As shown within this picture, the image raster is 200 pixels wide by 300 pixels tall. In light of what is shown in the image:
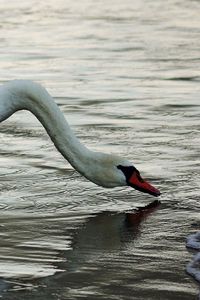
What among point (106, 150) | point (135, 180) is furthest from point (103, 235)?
point (106, 150)

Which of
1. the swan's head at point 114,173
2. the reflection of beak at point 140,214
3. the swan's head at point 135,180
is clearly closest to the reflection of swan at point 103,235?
the reflection of beak at point 140,214

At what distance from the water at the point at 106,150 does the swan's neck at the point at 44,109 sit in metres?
0.49

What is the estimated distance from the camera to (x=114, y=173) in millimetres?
9422

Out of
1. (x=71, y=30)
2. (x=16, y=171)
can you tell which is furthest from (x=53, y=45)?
(x=16, y=171)

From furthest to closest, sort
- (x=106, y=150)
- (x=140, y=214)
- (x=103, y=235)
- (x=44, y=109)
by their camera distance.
Answer: (x=106, y=150)
(x=44, y=109)
(x=140, y=214)
(x=103, y=235)

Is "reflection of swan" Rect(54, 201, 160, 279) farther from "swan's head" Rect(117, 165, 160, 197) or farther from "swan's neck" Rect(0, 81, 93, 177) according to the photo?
"swan's neck" Rect(0, 81, 93, 177)

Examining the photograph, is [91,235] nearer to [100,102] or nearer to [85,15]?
[100,102]

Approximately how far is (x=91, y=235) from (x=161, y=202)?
1.09 meters

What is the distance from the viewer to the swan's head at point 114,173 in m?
9.37

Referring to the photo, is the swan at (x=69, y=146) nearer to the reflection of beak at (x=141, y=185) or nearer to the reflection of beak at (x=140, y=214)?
the reflection of beak at (x=141, y=185)

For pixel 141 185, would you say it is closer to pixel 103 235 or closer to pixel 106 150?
pixel 103 235

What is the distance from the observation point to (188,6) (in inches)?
923

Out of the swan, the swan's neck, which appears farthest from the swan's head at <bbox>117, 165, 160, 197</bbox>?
the swan's neck

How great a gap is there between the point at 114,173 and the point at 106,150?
6.79ft
